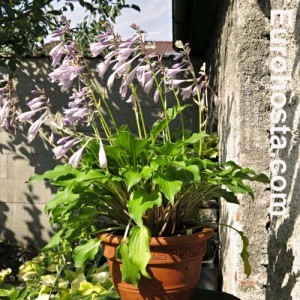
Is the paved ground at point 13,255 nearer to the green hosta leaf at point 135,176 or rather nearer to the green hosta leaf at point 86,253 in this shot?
the green hosta leaf at point 86,253

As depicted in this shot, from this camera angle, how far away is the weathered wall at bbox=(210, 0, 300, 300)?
5.24 feet

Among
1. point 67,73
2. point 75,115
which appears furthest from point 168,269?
point 67,73

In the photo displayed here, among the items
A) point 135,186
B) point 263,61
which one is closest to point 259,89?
point 263,61

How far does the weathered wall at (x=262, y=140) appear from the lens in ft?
5.24

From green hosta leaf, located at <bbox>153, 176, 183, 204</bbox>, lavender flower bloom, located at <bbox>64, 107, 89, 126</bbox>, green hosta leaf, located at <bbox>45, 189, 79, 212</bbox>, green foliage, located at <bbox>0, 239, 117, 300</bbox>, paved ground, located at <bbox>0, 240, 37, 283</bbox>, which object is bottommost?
paved ground, located at <bbox>0, 240, 37, 283</bbox>

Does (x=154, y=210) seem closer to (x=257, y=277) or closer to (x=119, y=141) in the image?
(x=119, y=141)

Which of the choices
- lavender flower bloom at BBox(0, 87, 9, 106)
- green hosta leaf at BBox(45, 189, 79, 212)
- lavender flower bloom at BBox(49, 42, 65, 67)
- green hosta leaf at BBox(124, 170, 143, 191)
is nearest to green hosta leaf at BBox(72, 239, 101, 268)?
green hosta leaf at BBox(45, 189, 79, 212)

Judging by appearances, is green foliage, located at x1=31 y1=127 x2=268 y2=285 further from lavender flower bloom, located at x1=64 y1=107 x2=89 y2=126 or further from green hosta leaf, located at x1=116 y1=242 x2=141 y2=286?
lavender flower bloom, located at x1=64 y1=107 x2=89 y2=126

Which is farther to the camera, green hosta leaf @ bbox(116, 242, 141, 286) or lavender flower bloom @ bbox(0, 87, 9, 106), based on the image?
lavender flower bloom @ bbox(0, 87, 9, 106)

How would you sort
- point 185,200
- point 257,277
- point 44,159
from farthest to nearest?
point 44,159 → point 257,277 → point 185,200

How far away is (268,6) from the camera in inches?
87.0

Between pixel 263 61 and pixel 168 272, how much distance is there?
102cm

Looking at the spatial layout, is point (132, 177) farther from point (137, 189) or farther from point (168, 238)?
point (168, 238)

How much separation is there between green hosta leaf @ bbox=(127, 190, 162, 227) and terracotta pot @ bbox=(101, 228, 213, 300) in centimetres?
16
